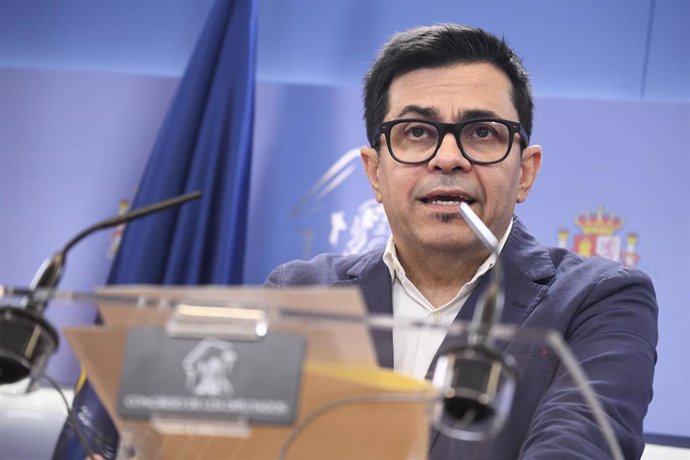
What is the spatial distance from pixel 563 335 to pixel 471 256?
10.3 inches

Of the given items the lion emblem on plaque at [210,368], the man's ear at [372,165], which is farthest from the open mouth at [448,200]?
the lion emblem on plaque at [210,368]

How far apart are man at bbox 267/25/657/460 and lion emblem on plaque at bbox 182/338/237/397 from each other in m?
0.83

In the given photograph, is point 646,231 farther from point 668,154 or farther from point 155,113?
point 155,113

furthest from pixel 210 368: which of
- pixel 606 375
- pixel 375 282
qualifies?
pixel 375 282

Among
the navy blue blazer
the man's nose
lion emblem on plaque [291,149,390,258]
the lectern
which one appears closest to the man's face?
the man's nose

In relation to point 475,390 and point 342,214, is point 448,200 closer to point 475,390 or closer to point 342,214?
point 342,214

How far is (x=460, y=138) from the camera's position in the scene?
2016mm

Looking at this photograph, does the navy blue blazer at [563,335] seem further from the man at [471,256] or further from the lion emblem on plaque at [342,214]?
the lion emblem on plaque at [342,214]

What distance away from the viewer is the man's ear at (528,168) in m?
2.20

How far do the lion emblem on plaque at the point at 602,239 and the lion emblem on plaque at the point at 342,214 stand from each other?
0.51 m

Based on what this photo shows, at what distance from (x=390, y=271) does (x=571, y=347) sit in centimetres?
47

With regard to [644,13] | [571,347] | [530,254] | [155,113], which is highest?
[644,13]

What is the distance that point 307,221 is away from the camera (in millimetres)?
2803

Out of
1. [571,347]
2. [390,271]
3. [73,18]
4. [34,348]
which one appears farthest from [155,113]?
[34,348]
